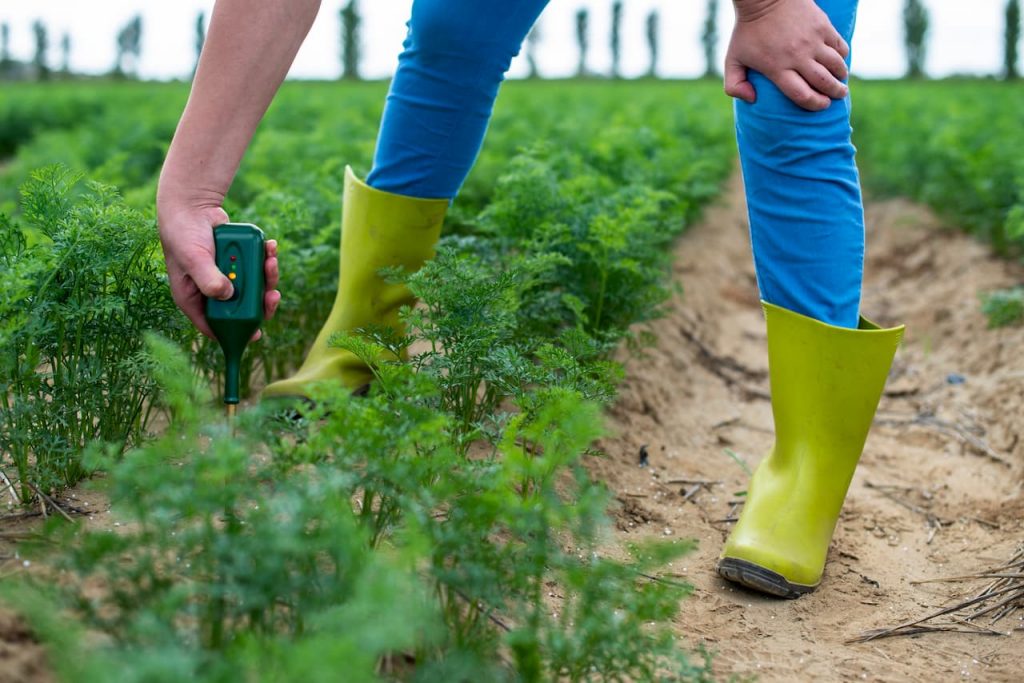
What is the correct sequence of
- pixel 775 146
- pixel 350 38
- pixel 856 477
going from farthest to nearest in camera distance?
pixel 350 38 < pixel 856 477 < pixel 775 146

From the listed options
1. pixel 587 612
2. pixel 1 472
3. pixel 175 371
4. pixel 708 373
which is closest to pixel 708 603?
pixel 587 612

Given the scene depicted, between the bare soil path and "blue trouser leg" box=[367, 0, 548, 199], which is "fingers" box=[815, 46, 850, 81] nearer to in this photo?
"blue trouser leg" box=[367, 0, 548, 199]

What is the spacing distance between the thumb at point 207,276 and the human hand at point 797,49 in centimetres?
128

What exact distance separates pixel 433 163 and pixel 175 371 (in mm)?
1357

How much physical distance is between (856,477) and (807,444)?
88 cm

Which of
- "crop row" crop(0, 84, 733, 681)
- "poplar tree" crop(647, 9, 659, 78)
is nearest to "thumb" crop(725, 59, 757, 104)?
"crop row" crop(0, 84, 733, 681)

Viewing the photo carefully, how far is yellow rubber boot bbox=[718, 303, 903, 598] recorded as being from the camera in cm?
229

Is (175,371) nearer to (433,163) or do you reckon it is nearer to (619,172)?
(433,163)

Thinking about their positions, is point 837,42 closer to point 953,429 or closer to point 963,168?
point 953,429

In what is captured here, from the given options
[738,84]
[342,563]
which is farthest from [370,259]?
[342,563]

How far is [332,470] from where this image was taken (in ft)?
4.91

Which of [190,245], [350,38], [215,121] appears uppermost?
[350,38]

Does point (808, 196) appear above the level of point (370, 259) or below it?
above

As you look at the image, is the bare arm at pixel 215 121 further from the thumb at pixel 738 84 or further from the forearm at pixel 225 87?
the thumb at pixel 738 84
